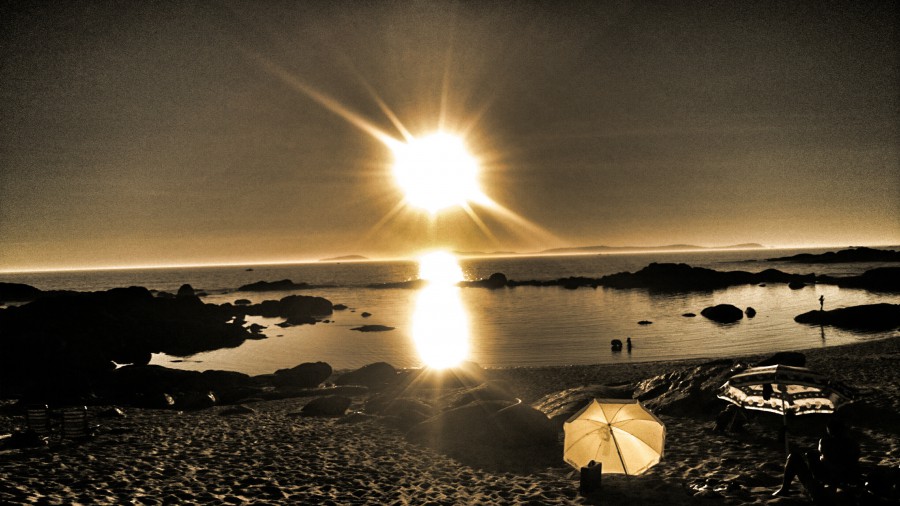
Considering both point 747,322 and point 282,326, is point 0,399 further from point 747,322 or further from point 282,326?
point 747,322

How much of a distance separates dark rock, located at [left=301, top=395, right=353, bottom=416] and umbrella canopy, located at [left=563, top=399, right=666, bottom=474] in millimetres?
11923

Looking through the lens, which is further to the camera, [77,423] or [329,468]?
[77,423]

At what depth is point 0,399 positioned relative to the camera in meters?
23.5

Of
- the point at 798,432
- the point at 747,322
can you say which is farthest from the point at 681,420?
the point at 747,322

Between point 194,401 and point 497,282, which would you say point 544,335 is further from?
point 497,282

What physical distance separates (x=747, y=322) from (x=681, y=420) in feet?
149

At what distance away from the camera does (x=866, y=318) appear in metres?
46.6

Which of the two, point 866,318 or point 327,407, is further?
point 866,318

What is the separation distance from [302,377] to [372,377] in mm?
3864

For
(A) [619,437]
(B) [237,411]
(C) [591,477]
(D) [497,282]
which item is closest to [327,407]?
(B) [237,411]

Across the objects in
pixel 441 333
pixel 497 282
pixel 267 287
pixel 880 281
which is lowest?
pixel 441 333

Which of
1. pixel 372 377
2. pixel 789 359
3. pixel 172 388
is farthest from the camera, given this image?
pixel 372 377

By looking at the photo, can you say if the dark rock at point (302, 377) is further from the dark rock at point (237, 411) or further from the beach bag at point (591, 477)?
the beach bag at point (591, 477)

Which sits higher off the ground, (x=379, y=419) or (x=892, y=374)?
(x=892, y=374)
